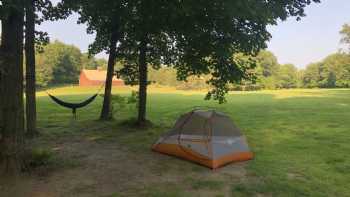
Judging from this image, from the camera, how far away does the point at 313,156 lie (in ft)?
25.7

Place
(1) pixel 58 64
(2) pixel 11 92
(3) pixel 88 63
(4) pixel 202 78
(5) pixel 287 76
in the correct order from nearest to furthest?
1. (2) pixel 11 92
2. (4) pixel 202 78
3. (1) pixel 58 64
4. (3) pixel 88 63
5. (5) pixel 287 76

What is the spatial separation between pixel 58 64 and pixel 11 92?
5885 cm

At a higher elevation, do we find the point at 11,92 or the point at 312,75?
the point at 312,75

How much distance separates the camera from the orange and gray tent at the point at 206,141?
6.82 meters

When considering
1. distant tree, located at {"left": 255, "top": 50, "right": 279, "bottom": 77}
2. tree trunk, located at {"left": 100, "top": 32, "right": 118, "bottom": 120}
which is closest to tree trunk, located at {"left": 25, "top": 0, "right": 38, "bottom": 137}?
tree trunk, located at {"left": 100, "top": 32, "right": 118, "bottom": 120}

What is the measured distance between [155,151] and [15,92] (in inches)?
133

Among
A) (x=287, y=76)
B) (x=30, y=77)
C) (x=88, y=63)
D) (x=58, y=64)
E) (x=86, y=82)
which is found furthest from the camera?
(x=287, y=76)

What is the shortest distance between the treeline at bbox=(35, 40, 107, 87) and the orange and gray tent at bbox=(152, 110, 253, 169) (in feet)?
164

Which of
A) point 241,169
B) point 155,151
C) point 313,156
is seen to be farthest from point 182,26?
point 313,156

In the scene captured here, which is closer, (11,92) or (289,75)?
(11,92)

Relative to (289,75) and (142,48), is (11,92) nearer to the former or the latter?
(142,48)

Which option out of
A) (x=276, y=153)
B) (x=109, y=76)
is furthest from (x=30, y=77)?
(x=276, y=153)

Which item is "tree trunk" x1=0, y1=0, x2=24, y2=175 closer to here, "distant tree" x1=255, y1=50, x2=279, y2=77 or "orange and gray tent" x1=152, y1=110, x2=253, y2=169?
"orange and gray tent" x1=152, y1=110, x2=253, y2=169

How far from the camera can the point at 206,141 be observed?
22.6 ft
